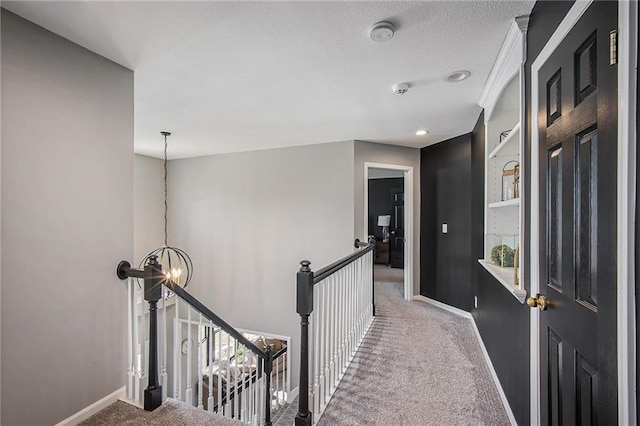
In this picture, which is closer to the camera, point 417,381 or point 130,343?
point 130,343

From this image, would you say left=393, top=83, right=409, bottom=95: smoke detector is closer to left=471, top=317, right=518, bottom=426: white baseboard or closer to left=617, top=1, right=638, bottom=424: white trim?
left=617, top=1, right=638, bottom=424: white trim

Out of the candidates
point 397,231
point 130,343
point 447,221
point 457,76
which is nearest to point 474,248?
point 447,221

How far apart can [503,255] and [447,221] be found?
180 centimetres

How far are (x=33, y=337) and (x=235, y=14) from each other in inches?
78.4

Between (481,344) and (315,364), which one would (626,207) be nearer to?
(315,364)

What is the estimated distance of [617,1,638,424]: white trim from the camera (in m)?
0.73

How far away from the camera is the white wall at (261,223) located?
437 cm

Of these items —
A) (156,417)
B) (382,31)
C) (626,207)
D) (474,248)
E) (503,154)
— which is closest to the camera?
(626,207)

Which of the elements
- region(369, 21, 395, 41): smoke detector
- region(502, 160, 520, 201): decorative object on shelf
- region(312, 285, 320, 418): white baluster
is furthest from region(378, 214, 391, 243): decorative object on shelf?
region(369, 21, 395, 41): smoke detector

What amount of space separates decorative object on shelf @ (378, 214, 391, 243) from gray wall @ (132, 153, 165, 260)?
530 centimetres

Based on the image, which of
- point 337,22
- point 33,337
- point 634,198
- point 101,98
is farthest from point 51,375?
point 634,198

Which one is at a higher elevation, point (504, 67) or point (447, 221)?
point (504, 67)

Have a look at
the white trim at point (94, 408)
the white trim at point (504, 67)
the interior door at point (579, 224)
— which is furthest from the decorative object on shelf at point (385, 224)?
the white trim at point (94, 408)

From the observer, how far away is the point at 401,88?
7.73 feet
